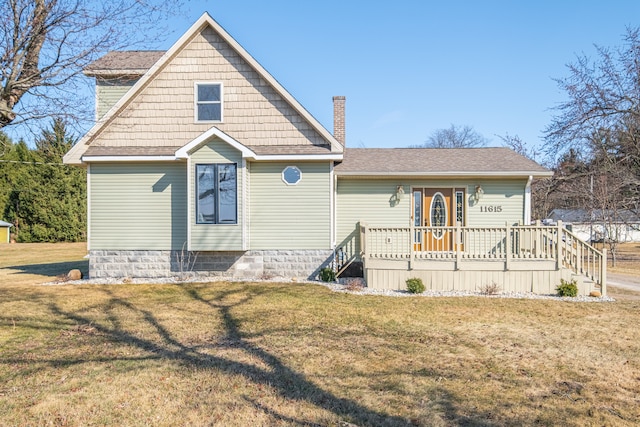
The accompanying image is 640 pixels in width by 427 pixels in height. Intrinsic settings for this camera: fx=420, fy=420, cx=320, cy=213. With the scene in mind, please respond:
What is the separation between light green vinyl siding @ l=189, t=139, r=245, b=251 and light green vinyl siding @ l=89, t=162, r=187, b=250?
71cm

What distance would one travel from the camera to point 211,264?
39.6ft

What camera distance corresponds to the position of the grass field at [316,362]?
3947 millimetres

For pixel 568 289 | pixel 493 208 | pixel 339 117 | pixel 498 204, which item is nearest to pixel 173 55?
Result: pixel 339 117

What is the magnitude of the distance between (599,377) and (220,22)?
38.7 ft

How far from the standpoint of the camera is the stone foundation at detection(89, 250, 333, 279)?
1205 cm

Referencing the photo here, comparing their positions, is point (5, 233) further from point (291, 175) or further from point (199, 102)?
point (291, 175)

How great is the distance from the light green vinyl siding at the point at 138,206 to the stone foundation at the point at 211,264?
0.95 ft

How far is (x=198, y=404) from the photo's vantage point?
13.3 feet

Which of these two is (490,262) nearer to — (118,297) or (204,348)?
(204,348)

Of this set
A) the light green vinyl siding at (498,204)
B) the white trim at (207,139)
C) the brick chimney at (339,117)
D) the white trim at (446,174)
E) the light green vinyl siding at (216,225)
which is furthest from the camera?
the brick chimney at (339,117)

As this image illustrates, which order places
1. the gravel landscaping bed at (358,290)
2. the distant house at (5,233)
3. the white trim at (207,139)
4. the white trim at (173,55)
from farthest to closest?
the distant house at (5,233) < the white trim at (173,55) < the white trim at (207,139) < the gravel landscaping bed at (358,290)

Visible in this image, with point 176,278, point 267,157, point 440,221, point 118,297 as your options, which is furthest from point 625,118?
point 118,297

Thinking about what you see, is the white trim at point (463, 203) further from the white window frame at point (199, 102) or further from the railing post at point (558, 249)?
the white window frame at point (199, 102)

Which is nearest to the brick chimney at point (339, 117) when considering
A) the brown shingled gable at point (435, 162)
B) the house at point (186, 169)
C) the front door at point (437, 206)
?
the brown shingled gable at point (435, 162)
